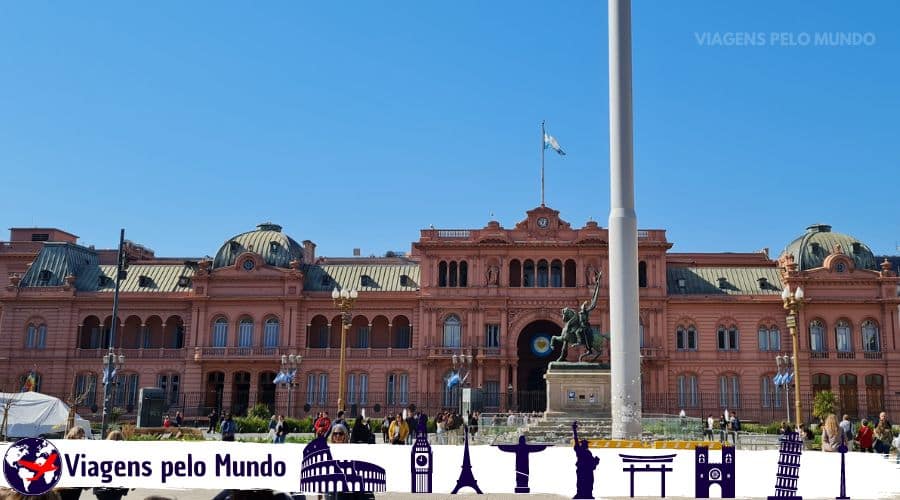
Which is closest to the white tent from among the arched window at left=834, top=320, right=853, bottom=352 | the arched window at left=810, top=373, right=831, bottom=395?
the arched window at left=810, top=373, right=831, bottom=395

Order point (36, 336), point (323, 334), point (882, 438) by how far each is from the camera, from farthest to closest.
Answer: point (323, 334) → point (36, 336) → point (882, 438)

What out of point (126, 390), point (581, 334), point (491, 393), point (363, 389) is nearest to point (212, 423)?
point (363, 389)

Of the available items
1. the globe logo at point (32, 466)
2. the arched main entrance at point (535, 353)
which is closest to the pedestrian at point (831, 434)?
the globe logo at point (32, 466)

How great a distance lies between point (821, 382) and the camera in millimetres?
61188

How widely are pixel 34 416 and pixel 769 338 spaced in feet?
164

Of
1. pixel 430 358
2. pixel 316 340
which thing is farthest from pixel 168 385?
pixel 430 358

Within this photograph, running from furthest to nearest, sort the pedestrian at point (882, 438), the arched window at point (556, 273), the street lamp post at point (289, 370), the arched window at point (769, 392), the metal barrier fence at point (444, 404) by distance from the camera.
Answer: the arched window at point (556, 273) → the arched window at point (769, 392) → the metal barrier fence at point (444, 404) → the street lamp post at point (289, 370) → the pedestrian at point (882, 438)

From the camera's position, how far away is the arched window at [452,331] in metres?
62.8

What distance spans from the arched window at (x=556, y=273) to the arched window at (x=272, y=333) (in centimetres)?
2120

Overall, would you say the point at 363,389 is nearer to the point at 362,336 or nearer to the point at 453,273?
the point at 362,336

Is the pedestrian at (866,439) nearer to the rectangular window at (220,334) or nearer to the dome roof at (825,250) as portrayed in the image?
the dome roof at (825,250)

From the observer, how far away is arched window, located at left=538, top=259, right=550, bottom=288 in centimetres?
6366

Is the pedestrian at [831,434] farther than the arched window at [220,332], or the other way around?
the arched window at [220,332]

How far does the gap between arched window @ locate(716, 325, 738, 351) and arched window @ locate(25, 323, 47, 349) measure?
51.7m
